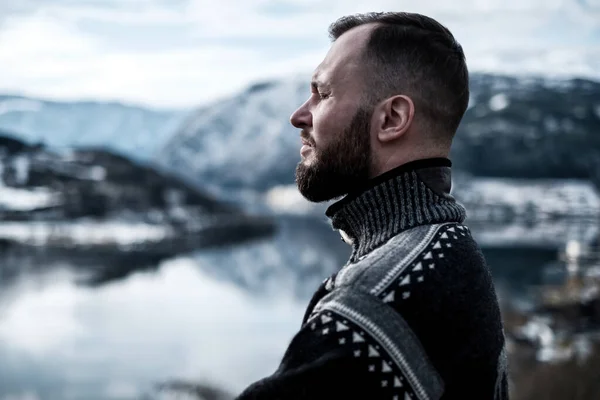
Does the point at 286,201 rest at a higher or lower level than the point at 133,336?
higher

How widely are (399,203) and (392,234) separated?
0.11 feet

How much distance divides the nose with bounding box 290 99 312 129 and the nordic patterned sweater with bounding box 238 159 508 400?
4.8 inches

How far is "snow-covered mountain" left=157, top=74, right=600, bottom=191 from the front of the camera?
6619 centimetres

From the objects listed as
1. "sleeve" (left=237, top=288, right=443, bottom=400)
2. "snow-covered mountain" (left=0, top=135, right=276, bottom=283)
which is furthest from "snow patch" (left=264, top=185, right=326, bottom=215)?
"sleeve" (left=237, top=288, right=443, bottom=400)

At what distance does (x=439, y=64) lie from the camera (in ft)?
2.60

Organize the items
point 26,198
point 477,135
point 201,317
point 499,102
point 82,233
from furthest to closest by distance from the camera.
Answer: point 499,102, point 477,135, point 26,198, point 82,233, point 201,317

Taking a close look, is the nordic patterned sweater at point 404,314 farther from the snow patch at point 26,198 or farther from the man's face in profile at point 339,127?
the snow patch at point 26,198

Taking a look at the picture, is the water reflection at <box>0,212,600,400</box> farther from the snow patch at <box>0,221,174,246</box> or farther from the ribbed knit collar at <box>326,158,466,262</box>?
the ribbed knit collar at <box>326,158,466,262</box>

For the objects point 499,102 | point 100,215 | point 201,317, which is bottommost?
point 201,317

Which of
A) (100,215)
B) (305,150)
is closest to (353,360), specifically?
(305,150)

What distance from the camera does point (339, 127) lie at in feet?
2.61

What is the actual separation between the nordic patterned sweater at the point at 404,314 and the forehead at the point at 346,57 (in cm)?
13

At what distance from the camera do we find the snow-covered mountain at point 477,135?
217 feet

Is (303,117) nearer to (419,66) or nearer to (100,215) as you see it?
(419,66)
